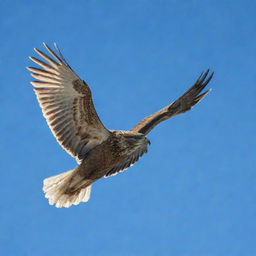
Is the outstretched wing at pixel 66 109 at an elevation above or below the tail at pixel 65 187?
above

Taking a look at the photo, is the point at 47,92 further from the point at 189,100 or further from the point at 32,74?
the point at 189,100

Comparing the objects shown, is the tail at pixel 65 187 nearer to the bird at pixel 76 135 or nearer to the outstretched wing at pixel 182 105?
the bird at pixel 76 135

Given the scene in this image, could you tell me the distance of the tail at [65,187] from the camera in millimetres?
9336

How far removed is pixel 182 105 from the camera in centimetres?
1112

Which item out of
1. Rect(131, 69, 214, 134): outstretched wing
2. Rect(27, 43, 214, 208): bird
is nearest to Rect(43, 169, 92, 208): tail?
Rect(27, 43, 214, 208): bird

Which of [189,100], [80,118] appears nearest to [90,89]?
[80,118]

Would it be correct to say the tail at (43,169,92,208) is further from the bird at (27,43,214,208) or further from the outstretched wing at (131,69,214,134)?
the outstretched wing at (131,69,214,134)

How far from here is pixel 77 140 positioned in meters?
9.57

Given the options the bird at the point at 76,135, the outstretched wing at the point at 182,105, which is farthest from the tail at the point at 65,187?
the outstretched wing at the point at 182,105

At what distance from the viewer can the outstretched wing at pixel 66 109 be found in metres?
9.30

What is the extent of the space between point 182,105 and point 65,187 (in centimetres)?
295

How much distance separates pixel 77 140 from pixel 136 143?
1.03 meters

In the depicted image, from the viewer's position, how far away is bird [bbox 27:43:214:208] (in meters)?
9.21

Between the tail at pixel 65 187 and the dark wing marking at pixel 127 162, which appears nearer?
the tail at pixel 65 187
